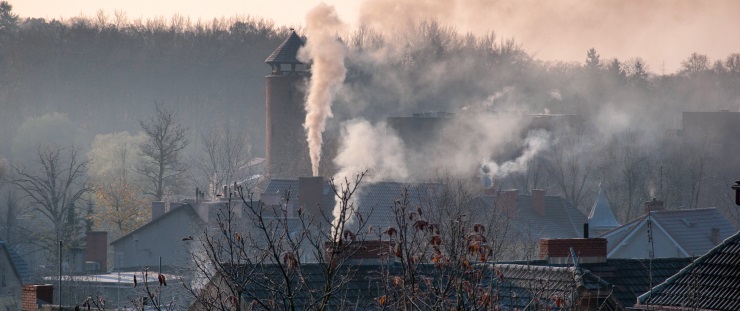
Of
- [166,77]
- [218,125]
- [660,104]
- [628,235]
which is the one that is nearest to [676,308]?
[628,235]

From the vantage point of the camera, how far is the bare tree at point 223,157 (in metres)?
82.7

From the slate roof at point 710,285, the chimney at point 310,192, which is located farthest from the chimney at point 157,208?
the slate roof at point 710,285

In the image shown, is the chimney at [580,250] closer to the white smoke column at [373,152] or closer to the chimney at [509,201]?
the chimney at [509,201]

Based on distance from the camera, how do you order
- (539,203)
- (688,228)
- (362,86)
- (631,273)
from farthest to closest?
(362,86) → (539,203) → (688,228) → (631,273)

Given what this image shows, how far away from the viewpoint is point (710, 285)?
15664 millimetres

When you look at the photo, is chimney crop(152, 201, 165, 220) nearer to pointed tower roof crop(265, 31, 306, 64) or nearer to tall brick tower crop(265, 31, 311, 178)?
tall brick tower crop(265, 31, 311, 178)

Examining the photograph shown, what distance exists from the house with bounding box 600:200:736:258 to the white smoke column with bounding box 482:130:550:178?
89.6 ft

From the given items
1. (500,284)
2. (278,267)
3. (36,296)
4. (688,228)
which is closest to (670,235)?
(688,228)

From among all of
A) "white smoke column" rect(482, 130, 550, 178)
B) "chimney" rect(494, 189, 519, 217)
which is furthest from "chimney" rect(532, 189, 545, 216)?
"white smoke column" rect(482, 130, 550, 178)

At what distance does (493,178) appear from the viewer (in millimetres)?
66562

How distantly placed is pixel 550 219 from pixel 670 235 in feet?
48.7

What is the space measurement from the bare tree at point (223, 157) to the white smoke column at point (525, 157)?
14.7 m

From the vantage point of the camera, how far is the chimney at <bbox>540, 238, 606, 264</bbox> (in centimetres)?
2183

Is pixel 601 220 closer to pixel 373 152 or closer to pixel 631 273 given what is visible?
pixel 373 152
